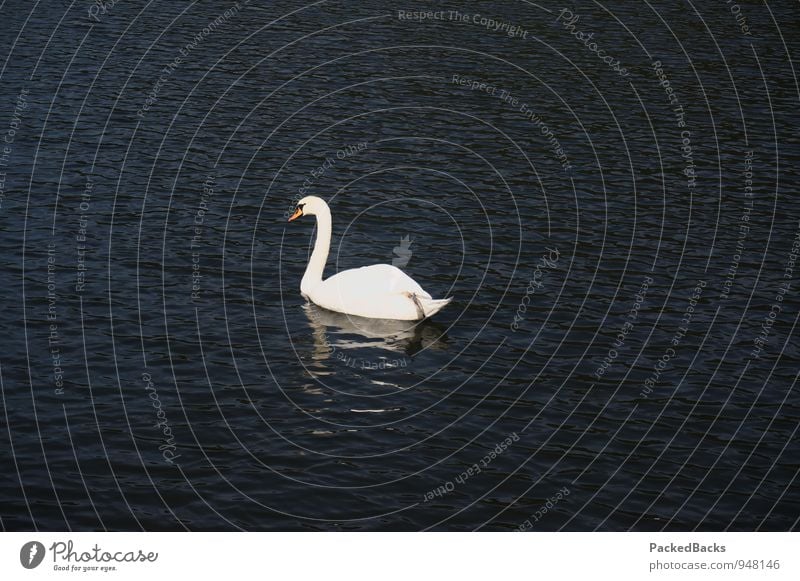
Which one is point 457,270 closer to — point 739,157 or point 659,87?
point 739,157

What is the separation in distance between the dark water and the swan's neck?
0.64 meters

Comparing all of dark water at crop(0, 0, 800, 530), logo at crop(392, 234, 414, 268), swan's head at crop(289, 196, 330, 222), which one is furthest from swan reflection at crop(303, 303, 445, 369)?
logo at crop(392, 234, 414, 268)

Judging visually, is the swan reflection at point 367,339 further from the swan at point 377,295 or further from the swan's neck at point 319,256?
the swan's neck at point 319,256

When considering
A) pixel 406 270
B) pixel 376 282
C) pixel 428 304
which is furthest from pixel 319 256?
pixel 428 304

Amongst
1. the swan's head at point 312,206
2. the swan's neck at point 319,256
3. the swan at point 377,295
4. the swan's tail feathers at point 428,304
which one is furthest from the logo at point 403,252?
the swan's tail feathers at point 428,304

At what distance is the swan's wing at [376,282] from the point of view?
904 inches

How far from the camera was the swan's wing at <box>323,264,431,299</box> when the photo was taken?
22969mm

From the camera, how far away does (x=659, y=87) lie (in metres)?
42.0

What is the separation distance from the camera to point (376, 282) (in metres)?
23.1

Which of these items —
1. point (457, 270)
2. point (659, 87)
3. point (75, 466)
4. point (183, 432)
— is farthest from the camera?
point (659, 87)

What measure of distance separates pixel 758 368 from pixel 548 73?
2257 centimetres

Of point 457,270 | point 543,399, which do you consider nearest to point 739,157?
point 457,270
